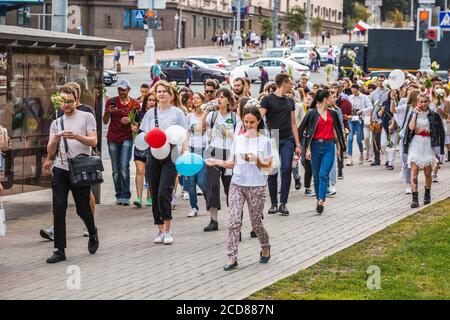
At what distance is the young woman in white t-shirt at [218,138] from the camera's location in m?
13.3

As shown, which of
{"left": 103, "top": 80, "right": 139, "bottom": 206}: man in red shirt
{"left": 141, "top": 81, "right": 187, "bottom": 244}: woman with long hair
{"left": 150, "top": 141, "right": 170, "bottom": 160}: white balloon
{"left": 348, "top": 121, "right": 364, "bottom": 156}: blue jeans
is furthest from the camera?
{"left": 348, "top": 121, "right": 364, "bottom": 156}: blue jeans

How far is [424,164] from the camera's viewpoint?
15.6m

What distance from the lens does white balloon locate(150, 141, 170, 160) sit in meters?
12.1

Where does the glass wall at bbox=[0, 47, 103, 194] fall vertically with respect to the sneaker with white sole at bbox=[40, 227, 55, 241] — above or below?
above

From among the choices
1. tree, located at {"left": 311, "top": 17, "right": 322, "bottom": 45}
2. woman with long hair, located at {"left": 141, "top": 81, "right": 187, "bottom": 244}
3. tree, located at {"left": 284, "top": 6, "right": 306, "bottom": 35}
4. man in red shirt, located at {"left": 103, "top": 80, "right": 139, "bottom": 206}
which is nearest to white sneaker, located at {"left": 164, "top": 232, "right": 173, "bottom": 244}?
woman with long hair, located at {"left": 141, "top": 81, "right": 187, "bottom": 244}

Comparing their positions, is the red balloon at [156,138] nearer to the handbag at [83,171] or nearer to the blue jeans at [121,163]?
the handbag at [83,171]

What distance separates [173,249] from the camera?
470 inches

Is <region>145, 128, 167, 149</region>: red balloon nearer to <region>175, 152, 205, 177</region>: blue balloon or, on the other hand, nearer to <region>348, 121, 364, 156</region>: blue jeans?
<region>175, 152, 205, 177</region>: blue balloon

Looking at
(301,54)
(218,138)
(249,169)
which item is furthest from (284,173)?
(301,54)

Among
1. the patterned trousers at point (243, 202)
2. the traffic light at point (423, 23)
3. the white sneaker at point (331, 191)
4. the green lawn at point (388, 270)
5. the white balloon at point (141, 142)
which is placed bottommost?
the green lawn at point (388, 270)

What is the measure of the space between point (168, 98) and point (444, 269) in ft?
12.3

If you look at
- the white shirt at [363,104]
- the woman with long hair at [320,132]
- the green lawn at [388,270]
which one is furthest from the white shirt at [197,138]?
the white shirt at [363,104]

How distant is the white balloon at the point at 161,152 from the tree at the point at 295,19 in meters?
82.9
